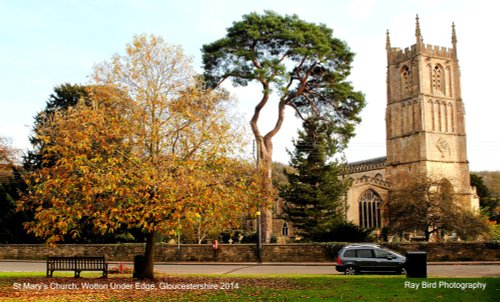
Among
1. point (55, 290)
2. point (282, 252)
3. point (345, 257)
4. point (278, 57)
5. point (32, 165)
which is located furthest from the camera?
point (32, 165)

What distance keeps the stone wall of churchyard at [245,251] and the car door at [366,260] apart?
32.0ft

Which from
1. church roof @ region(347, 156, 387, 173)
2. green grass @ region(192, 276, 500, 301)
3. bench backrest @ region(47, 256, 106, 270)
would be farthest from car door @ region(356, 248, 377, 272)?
church roof @ region(347, 156, 387, 173)

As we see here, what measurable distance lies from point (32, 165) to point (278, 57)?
2128cm

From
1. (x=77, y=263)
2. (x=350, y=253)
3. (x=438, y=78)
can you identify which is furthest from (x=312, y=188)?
(x=438, y=78)

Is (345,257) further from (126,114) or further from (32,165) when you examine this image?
(32,165)

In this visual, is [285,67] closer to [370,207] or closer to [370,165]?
[370,207]

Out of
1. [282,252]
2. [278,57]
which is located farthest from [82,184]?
[278,57]

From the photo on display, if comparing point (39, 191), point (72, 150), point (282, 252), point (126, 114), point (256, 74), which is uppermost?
point (256, 74)

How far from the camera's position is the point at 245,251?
3178cm

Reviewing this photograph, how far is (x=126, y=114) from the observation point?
17.2 metres

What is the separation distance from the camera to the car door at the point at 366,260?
20.9 m

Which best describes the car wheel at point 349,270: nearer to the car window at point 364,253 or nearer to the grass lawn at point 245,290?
the car window at point 364,253

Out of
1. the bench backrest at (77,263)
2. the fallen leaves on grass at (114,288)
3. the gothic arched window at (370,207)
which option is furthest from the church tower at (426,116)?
the fallen leaves on grass at (114,288)

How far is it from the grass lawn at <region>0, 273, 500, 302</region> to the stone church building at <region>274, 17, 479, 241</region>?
50.7 m
